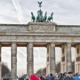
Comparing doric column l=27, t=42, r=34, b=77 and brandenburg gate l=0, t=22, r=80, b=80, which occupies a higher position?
brandenburg gate l=0, t=22, r=80, b=80

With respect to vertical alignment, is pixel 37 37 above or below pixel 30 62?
above

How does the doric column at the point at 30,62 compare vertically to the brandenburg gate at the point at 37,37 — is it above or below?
below

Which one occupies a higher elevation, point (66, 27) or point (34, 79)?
point (66, 27)

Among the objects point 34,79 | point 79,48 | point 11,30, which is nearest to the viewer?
point 34,79

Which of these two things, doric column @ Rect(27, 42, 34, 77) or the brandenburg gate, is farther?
doric column @ Rect(27, 42, 34, 77)

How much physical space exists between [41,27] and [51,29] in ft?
7.19

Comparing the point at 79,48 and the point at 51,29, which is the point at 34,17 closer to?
the point at 51,29

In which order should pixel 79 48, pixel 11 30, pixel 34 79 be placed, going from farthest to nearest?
pixel 79 48 < pixel 11 30 < pixel 34 79

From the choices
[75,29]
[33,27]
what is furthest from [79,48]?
[33,27]

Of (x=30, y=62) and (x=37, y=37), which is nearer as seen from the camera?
(x=30, y=62)

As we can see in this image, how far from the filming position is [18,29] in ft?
171

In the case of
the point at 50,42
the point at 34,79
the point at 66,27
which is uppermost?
the point at 66,27

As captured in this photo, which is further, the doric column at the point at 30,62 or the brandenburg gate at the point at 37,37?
the doric column at the point at 30,62

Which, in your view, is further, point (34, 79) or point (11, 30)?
point (11, 30)
